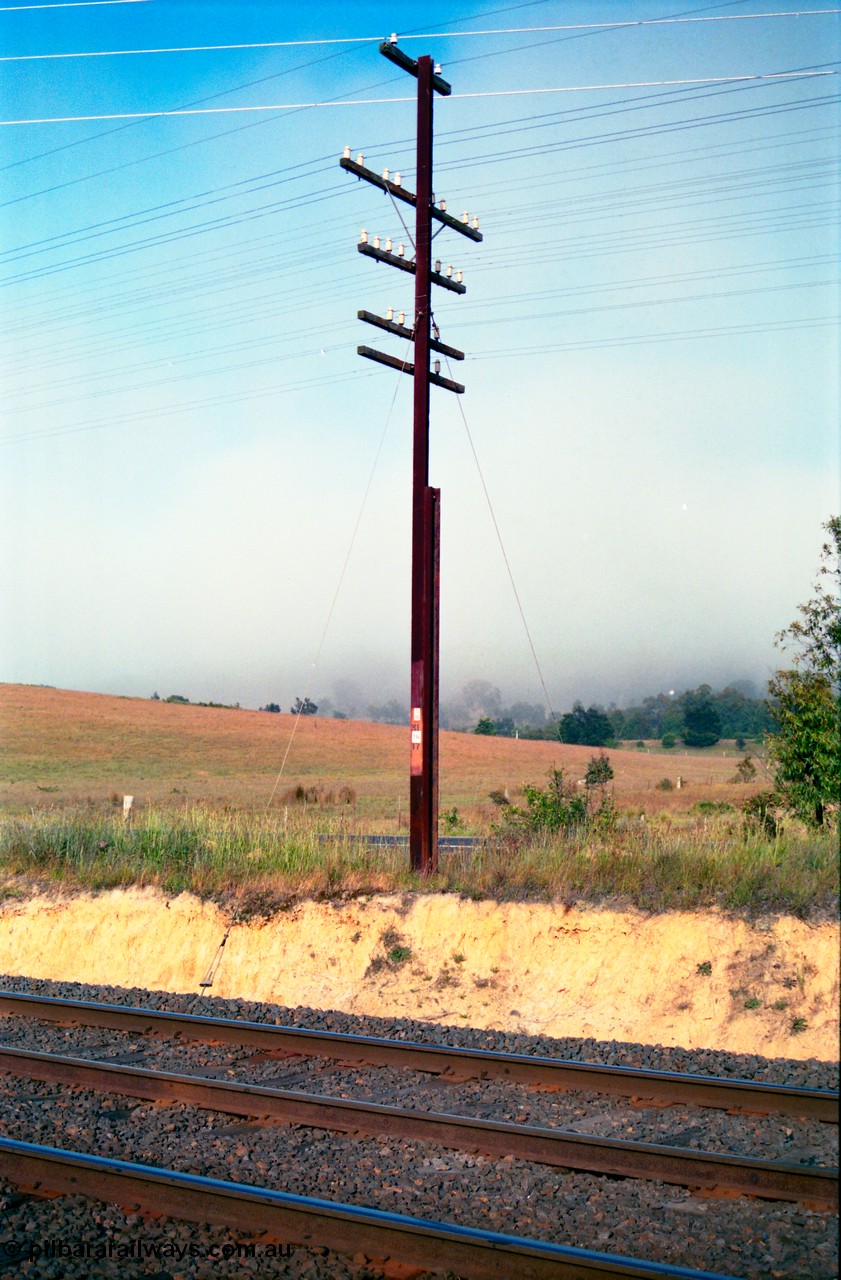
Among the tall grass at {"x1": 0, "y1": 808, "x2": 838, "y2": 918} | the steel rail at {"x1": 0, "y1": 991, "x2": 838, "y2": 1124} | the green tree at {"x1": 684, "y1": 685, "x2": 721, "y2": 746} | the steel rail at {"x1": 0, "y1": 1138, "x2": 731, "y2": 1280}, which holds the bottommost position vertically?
the steel rail at {"x1": 0, "y1": 991, "x2": 838, "y2": 1124}

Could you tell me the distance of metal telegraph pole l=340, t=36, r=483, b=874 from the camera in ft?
49.9

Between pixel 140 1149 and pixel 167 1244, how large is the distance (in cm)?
179

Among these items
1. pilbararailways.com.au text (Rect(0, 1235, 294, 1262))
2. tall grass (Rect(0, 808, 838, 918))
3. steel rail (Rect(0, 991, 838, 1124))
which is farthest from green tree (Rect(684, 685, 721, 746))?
pilbararailways.com.au text (Rect(0, 1235, 294, 1262))

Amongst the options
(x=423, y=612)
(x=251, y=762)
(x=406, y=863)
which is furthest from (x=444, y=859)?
(x=251, y=762)

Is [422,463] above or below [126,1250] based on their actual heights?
above

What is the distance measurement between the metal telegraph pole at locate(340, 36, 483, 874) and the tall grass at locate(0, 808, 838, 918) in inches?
36.4

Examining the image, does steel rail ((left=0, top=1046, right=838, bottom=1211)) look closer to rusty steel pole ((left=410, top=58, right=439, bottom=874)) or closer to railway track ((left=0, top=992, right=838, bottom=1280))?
railway track ((left=0, top=992, right=838, bottom=1280))

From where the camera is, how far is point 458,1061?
372 inches

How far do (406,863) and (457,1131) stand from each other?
7.78 metres

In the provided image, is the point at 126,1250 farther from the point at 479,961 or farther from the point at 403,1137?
the point at 479,961

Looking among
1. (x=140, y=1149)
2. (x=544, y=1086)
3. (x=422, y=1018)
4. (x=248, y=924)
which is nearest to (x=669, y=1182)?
(x=544, y=1086)

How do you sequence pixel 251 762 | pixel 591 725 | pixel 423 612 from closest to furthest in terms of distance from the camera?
1. pixel 423 612
2. pixel 591 725
3. pixel 251 762

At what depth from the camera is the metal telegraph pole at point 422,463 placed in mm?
15211

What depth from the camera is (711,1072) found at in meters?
9.24
